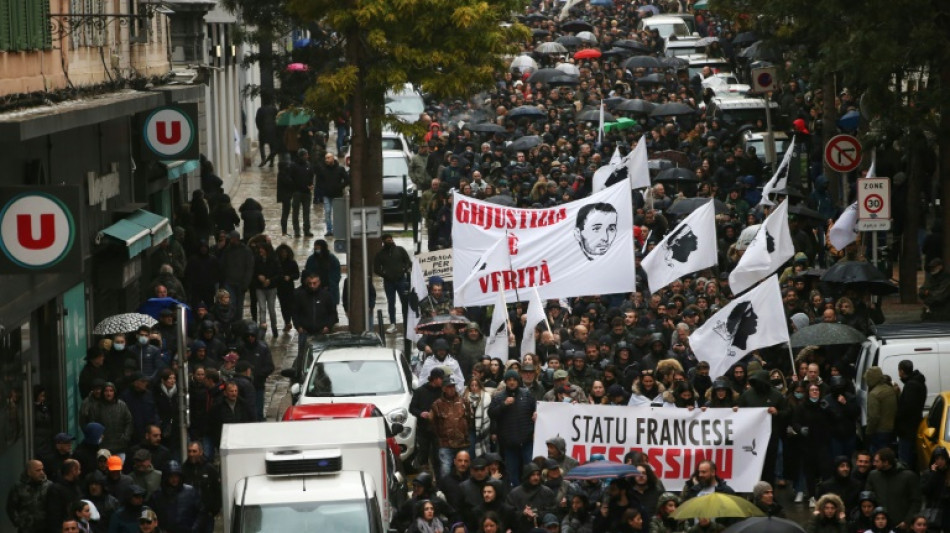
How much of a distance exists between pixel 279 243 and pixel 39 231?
20.8 metres

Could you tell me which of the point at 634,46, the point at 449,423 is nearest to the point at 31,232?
the point at 449,423

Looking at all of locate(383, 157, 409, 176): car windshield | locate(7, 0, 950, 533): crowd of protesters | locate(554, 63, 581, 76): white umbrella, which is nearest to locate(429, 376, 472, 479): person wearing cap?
locate(7, 0, 950, 533): crowd of protesters

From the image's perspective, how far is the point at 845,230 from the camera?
27.8 meters

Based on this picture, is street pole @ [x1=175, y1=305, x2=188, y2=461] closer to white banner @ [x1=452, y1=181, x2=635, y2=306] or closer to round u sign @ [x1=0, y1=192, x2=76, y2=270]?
round u sign @ [x1=0, y1=192, x2=76, y2=270]

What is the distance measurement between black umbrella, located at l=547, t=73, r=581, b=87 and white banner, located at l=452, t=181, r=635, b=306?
26700mm

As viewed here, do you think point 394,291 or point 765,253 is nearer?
point 765,253

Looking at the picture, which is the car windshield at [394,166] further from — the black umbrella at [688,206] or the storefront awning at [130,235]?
the storefront awning at [130,235]

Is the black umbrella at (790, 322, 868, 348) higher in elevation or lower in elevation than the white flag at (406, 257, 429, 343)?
higher

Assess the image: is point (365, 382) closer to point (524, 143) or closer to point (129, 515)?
point (129, 515)

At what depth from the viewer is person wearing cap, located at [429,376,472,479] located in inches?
819

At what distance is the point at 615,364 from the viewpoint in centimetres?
2209

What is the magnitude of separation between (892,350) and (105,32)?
1109 cm

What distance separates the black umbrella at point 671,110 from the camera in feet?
144

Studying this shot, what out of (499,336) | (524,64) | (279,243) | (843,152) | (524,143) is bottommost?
(279,243)
